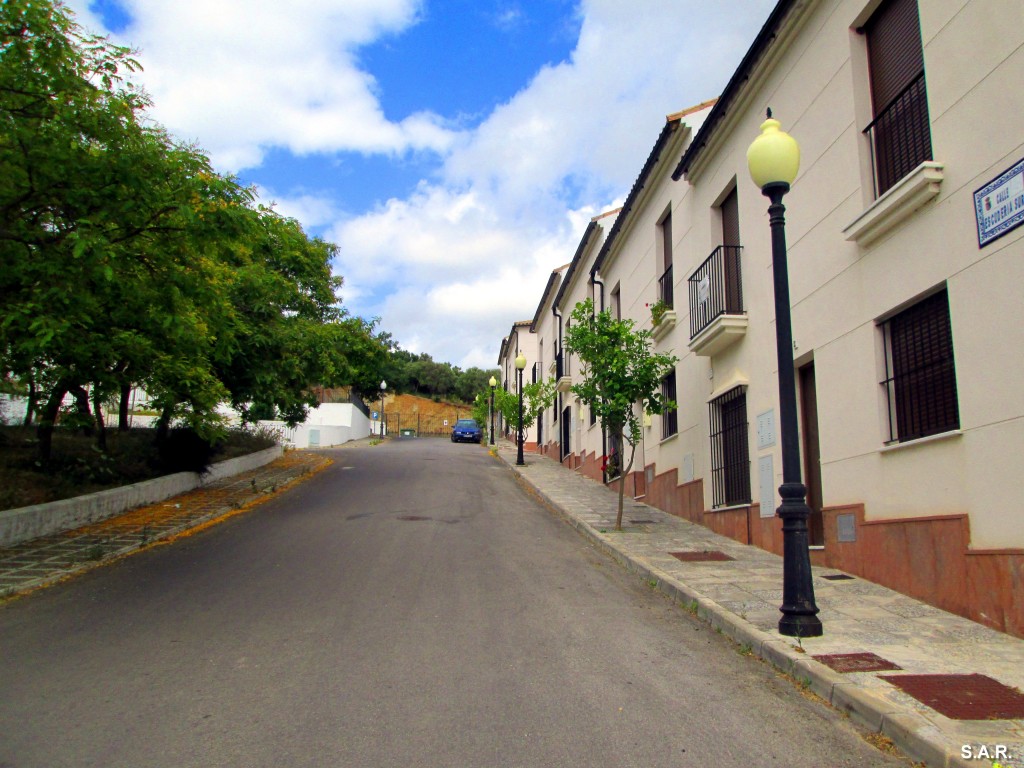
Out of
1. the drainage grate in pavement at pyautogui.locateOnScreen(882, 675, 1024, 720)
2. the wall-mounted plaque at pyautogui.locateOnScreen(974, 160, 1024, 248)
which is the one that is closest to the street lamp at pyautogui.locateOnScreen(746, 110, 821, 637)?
the drainage grate in pavement at pyautogui.locateOnScreen(882, 675, 1024, 720)

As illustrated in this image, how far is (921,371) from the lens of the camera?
7.15 m

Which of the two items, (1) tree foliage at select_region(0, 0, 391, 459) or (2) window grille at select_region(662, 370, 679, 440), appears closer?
(1) tree foliage at select_region(0, 0, 391, 459)

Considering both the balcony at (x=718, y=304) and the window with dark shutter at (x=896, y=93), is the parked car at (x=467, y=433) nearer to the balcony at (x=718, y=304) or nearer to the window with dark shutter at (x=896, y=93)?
the balcony at (x=718, y=304)

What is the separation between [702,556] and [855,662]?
467 centimetres

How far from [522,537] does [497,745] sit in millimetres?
7689

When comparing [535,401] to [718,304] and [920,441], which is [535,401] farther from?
[920,441]

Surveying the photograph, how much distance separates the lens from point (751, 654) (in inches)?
231

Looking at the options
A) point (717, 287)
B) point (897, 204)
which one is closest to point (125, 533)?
point (717, 287)

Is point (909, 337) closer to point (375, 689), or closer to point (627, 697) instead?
point (627, 697)

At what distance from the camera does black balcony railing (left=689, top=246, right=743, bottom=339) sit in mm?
11383

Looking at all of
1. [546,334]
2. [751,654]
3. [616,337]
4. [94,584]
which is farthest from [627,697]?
[546,334]

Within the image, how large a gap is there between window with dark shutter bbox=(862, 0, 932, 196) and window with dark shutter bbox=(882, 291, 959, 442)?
142cm

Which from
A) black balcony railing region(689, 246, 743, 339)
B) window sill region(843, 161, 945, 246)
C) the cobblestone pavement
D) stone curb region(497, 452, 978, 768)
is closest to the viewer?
stone curb region(497, 452, 978, 768)
